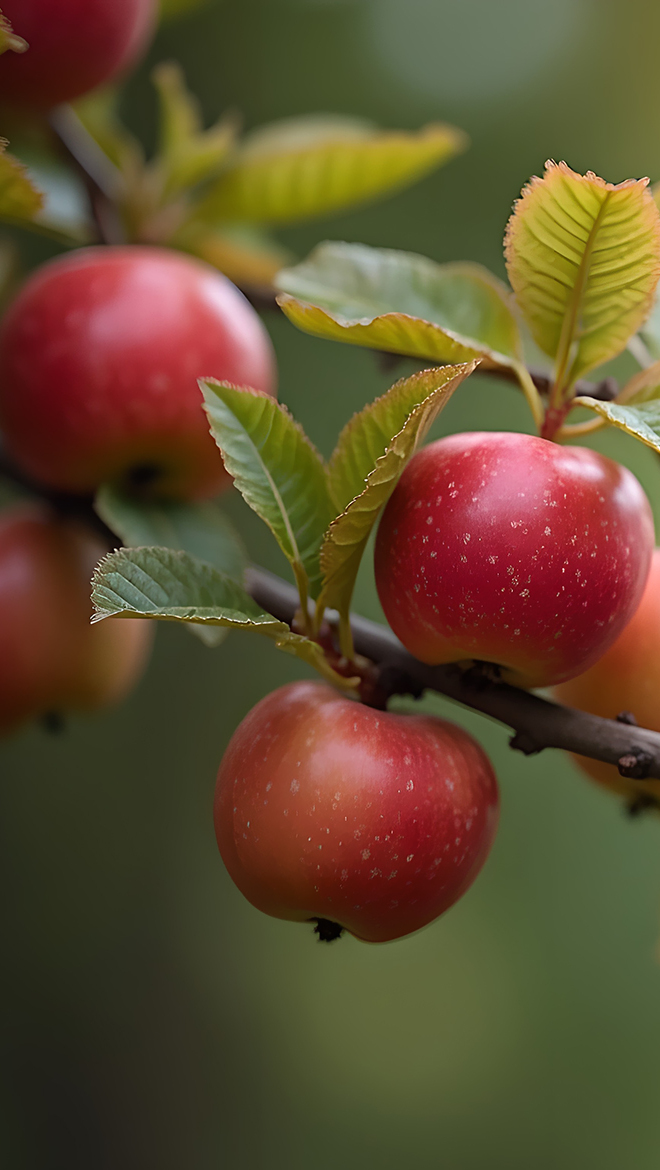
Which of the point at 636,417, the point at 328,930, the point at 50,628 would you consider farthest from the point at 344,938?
the point at 636,417

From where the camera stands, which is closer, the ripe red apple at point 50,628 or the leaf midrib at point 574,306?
the leaf midrib at point 574,306

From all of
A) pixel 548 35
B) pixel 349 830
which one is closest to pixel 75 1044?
pixel 349 830

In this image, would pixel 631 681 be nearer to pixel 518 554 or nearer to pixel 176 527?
pixel 518 554

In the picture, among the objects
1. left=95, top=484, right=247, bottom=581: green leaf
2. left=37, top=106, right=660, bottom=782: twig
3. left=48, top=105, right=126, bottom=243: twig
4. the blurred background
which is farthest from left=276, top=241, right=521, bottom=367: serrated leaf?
the blurred background

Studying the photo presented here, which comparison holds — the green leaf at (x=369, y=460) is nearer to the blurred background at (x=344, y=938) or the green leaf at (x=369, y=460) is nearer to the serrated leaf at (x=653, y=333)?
the serrated leaf at (x=653, y=333)

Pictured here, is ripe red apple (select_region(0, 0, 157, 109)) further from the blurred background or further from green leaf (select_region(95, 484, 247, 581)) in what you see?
the blurred background

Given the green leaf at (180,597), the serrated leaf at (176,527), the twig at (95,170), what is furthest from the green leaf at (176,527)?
the twig at (95,170)
